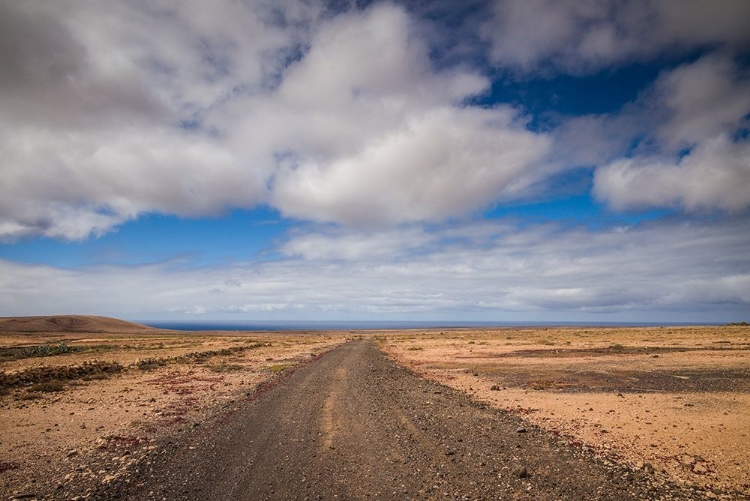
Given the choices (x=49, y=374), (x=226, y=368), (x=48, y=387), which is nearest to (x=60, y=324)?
(x=49, y=374)

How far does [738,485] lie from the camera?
9.27m

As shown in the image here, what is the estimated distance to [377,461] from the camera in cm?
1080

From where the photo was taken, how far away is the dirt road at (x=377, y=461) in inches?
352

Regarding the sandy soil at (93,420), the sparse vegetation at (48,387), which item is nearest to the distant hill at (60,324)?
the sparse vegetation at (48,387)

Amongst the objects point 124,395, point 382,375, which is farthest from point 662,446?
point 124,395

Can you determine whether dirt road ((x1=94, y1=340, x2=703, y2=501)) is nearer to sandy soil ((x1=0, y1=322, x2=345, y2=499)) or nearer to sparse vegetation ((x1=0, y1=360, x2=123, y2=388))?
sandy soil ((x1=0, y1=322, x2=345, y2=499))

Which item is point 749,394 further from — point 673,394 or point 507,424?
point 507,424

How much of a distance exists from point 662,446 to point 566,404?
6511 millimetres

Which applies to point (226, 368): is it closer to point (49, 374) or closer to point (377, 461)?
point (49, 374)

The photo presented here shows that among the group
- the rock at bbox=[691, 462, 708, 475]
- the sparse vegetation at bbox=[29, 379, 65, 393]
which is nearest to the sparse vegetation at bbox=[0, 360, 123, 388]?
the sparse vegetation at bbox=[29, 379, 65, 393]

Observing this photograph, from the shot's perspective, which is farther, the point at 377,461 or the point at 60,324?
the point at 60,324

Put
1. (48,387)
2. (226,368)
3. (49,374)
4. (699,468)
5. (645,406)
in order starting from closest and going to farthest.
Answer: (699,468), (645,406), (48,387), (49,374), (226,368)

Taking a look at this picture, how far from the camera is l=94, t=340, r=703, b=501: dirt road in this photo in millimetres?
8938

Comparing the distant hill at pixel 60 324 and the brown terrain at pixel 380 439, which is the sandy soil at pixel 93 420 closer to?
the brown terrain at pixel 380 439
